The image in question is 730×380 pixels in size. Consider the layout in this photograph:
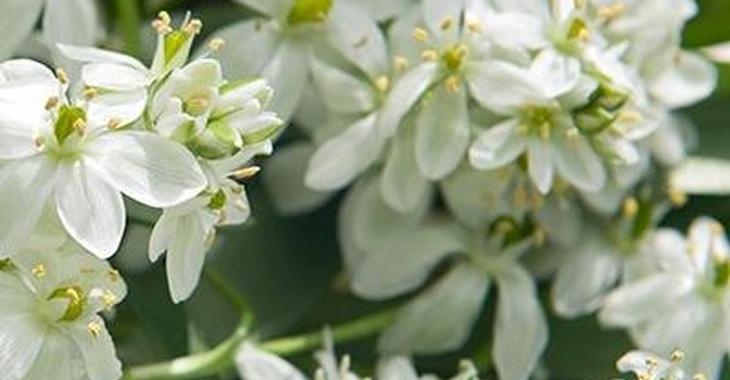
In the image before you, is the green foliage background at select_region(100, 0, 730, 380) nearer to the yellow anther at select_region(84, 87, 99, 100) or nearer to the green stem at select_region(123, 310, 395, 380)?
the green stem at select_region(123, 310, 395, 380)

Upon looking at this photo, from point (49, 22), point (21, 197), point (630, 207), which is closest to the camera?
point (21, 197)

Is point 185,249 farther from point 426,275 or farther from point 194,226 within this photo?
point 426,275

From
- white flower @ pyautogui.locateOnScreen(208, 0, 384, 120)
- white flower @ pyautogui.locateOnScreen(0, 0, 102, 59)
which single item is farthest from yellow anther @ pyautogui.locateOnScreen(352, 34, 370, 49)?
white flower @ pyautogui.locateOnScreen(0, 0, 102, 59)

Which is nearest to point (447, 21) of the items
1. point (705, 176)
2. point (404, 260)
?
point (404, 260)

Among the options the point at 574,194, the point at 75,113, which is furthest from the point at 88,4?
the point at 574,194

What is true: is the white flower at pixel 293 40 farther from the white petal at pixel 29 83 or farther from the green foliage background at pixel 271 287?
the white petal at pixel 29 83

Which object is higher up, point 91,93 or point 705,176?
point 91,93
